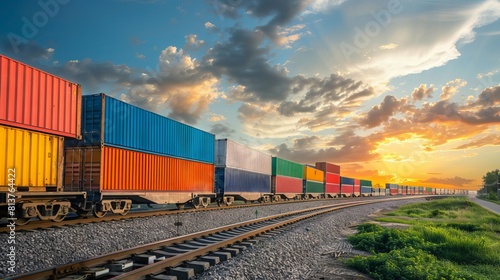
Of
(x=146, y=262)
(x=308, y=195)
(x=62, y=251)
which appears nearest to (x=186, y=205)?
(x=62, y=251)

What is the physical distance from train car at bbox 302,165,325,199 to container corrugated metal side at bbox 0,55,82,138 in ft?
122

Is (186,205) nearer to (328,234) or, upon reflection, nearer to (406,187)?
(328,234)

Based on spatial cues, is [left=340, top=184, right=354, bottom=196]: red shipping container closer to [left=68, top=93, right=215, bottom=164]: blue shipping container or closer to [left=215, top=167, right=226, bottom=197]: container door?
[left=215, top=167, right=226, bottom=197]: container door

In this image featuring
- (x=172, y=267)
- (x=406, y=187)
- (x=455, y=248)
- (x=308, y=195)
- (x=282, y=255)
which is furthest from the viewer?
(x=406, y=187)

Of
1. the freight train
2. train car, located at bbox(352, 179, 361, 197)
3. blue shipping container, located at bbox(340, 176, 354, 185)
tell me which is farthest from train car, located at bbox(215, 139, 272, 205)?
train car, located at bbox(352, 179, 361, 197)

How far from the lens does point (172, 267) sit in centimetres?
759

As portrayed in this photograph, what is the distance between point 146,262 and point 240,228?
6.87m

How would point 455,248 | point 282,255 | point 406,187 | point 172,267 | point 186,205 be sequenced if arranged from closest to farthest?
point 172,267 < point 282,255 < point 455,248 < point 186,205 < point 406,187

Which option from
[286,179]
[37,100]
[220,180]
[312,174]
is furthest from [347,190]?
[37,100]

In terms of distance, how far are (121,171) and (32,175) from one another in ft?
14.3

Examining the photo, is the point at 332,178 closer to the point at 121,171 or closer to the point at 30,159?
the point at 121,171

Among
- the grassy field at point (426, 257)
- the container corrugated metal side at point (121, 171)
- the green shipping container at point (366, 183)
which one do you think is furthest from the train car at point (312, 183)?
the grassy field at point (426, 257)

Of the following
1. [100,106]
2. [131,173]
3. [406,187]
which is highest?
[100,106]

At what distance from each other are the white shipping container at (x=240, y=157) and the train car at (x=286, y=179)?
4.58 feet
